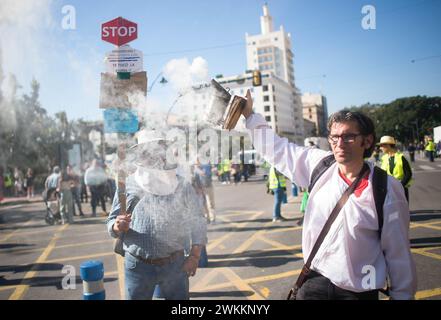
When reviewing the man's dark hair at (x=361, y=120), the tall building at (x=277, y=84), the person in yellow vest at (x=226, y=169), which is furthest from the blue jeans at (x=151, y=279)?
the tall building at (x=277, y=84)

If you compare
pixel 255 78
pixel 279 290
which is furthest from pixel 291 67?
pixel 279 290

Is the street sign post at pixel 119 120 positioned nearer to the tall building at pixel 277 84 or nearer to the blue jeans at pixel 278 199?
the blue jeans at pixel 278 199

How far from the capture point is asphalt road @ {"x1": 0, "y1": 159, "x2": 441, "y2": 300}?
3.88m

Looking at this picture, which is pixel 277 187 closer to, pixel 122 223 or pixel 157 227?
pixel 157 227

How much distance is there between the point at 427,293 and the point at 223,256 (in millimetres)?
2963

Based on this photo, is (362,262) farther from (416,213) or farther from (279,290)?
(416,213)

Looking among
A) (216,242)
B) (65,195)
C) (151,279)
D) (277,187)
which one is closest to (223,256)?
(216,242)

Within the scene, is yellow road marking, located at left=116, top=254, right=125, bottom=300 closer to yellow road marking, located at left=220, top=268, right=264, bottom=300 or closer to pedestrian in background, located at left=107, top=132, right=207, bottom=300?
yellow road marking, located at left=220, top=268, right=264, bottom=300

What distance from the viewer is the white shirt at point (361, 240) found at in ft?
4.89

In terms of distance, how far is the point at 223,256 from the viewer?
17.2 ft

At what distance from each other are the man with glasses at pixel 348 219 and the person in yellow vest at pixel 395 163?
410 centimetres

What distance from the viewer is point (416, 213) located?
283 inches

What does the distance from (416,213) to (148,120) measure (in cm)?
708

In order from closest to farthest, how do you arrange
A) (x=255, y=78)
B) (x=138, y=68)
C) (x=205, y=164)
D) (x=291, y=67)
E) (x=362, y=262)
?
(x=362, y=262) → (x=138, y=68) → (x=205, y=164) → (x=255, y=78) → (x=291, y=67)
